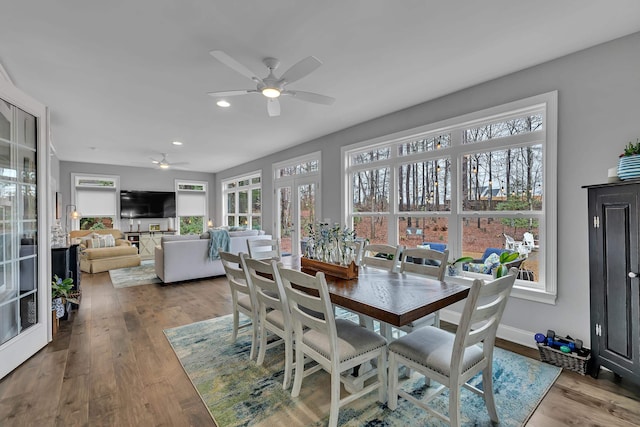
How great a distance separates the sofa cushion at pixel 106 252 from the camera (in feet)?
20.7

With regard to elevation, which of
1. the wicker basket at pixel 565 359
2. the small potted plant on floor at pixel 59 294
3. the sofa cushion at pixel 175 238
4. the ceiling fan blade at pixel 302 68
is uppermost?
the ceiling fan blade at pixel 302 68

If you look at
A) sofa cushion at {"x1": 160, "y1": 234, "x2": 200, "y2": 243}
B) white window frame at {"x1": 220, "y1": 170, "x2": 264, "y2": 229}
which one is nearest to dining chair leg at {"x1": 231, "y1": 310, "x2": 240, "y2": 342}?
A: sofa cushion at {"x1": 160, "y1": 234, "x2": 200, "y2": 243}

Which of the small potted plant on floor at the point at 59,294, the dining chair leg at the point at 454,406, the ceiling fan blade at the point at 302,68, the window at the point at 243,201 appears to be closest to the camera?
the dining chair leg at the point at 454,406

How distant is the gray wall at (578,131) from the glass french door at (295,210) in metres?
3.35

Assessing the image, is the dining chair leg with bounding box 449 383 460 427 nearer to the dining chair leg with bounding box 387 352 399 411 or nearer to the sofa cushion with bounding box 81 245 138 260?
the dining chair leg with bounding box 387 352 399 411

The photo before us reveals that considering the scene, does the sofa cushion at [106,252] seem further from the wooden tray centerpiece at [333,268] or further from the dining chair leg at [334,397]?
the dining chair leg at [334,397]

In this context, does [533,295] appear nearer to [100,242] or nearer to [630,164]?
[630,164]

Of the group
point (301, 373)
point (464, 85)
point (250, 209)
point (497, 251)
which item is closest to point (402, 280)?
point (301, 373)

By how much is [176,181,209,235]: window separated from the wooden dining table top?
8.48 metres

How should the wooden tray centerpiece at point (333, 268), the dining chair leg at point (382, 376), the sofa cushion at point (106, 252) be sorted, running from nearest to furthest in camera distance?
the dining chair leg at point (382, 376) → the wooden tray centerpiece at point (333, 268) → the sofa cushion at point (106, 252)

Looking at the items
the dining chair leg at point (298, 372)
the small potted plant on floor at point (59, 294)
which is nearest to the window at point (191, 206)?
the small potted plant on floor at point (59, 294)

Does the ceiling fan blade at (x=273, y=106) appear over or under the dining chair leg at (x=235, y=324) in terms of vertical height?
over

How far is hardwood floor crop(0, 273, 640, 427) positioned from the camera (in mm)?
1882

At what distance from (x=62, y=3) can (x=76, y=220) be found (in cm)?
793
